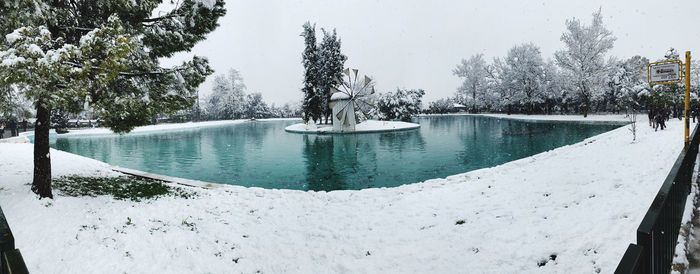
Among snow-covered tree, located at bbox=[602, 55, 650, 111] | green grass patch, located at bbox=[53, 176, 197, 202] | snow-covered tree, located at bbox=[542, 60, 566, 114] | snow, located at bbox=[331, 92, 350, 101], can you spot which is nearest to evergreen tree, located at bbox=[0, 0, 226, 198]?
green grass patch, located at bbox=[53, 176, 197, 202]

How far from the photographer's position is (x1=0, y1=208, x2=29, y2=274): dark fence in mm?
1826

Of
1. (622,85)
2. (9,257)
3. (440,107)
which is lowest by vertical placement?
(9,257)

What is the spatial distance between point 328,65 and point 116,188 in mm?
34242

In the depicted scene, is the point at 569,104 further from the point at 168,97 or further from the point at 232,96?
the point at 232,96

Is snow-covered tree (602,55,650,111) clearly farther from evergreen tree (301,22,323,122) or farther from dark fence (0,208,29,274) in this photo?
dark fence (0,208,29,274)

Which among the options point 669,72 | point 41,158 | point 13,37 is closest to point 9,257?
point 13,37

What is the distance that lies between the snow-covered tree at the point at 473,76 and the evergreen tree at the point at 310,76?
5208cm

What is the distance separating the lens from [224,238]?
5855 mm

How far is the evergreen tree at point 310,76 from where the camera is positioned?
4028cm

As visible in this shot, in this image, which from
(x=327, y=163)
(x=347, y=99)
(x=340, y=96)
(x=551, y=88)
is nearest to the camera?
(x=327, y=163)

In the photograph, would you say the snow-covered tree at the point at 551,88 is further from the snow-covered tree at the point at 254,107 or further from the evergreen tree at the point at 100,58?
the snow-covered tree at the point at 254,107

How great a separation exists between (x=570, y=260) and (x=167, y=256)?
19.2 ft

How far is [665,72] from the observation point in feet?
31.2

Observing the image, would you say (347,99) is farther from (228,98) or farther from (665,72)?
(228,98)
